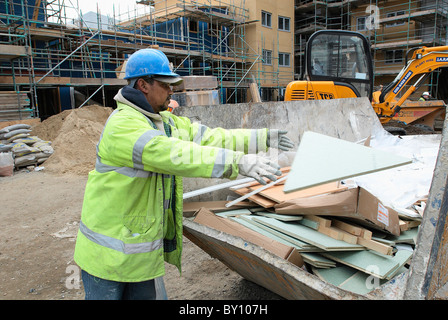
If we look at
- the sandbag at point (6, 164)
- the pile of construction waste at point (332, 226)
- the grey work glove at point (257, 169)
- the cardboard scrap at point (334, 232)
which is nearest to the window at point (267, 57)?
the sandbag at point (6, 164)

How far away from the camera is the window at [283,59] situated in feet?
85.6

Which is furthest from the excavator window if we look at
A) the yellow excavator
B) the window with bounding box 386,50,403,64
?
the window with bounding box 386,50,403,64

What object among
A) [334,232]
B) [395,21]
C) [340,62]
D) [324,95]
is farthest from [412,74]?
[395,21]

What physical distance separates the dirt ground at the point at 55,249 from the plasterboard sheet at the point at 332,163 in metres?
2.10

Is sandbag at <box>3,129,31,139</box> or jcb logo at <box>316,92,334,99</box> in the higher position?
jcb logo at <box>316,92,334,99</box>

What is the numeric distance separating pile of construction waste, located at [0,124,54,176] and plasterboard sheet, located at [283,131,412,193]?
8.83 meters

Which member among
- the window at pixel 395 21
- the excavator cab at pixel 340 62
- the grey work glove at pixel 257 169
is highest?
the window at pixel 395 21

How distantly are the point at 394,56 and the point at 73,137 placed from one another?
2335 cm

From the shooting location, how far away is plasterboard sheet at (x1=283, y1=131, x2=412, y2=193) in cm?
145

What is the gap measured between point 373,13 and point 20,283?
90.9ft

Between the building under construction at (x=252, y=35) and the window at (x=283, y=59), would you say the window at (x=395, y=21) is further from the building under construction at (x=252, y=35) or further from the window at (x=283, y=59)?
the window at (x=283, y=59)

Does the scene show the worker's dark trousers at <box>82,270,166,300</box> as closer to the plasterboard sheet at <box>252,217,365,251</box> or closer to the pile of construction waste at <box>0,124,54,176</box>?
the plasterboard sheet at <box>252,217,365,251</box>

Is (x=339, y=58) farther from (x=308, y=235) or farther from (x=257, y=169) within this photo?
(x=257, y=169)

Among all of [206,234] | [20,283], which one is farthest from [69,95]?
[206,234]
